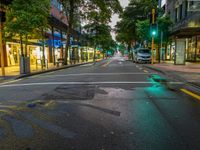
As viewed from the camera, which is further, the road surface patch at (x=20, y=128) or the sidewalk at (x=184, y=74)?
the sidewalk at (x=184, y=74)

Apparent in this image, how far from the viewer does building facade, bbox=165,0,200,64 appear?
20938mm

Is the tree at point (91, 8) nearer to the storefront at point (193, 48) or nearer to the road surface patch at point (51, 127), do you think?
the storefront at point (193, 48)

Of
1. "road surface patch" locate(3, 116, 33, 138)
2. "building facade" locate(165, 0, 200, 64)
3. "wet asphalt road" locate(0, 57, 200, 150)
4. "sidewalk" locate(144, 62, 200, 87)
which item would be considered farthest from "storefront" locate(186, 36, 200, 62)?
"road surface patch" locate(3, 116, 33, 138)

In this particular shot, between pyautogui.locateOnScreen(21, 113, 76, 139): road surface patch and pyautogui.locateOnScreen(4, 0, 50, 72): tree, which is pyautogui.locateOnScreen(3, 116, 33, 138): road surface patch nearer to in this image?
pyautogui.locateOnScreen(21, 113, 76, 139): road surface patch

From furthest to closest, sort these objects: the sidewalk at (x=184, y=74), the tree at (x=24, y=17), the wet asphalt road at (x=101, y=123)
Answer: the tree at (x=24, y=17)
the sidewalk at (x=184, y=74)
the wet asphalt road at (x=101, y=123)

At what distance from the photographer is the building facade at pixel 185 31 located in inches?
824

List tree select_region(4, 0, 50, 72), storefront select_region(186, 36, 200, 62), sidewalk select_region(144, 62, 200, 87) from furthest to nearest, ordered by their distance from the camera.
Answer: storefront select_region(186, 36, 200, 62)
tree select_region(4, 0, 50, 72)
sidewalk select_region(144, 62, 200, 87)

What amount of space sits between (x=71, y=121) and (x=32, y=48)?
2813cm

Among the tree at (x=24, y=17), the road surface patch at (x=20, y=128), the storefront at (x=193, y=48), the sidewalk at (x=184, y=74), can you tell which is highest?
the tree at (x=24, y=17)

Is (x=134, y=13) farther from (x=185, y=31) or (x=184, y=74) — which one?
(x=184, y=74)

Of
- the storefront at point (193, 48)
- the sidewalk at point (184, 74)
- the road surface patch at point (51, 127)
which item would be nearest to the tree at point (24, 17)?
the sidewalk at point (184, 74)

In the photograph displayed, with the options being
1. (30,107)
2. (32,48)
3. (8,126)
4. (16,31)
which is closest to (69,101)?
(30,107)

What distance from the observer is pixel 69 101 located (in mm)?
5621

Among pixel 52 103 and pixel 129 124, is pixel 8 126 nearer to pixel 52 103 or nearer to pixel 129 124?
pixel 52 103
